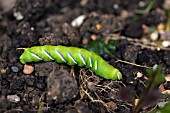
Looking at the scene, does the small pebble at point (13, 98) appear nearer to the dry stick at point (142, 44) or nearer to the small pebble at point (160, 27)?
the dry stick at point (142, 44)

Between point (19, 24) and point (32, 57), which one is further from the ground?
point (19, 24)

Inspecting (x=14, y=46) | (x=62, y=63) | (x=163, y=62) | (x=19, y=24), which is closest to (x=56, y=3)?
(x=19, y=24)

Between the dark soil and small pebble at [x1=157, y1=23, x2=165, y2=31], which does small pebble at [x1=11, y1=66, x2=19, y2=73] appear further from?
→ small pebble at [x1=157, y1=23, x2=165, y2=31]

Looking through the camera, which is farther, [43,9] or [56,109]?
[43,9]

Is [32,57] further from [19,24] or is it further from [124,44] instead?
[124,44]

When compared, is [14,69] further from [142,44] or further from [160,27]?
[160,27]

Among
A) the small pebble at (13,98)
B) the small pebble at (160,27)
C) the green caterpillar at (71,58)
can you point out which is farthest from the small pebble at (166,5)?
the small pebble at (13,98)

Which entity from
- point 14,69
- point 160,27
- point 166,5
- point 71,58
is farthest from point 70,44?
point 166,5
